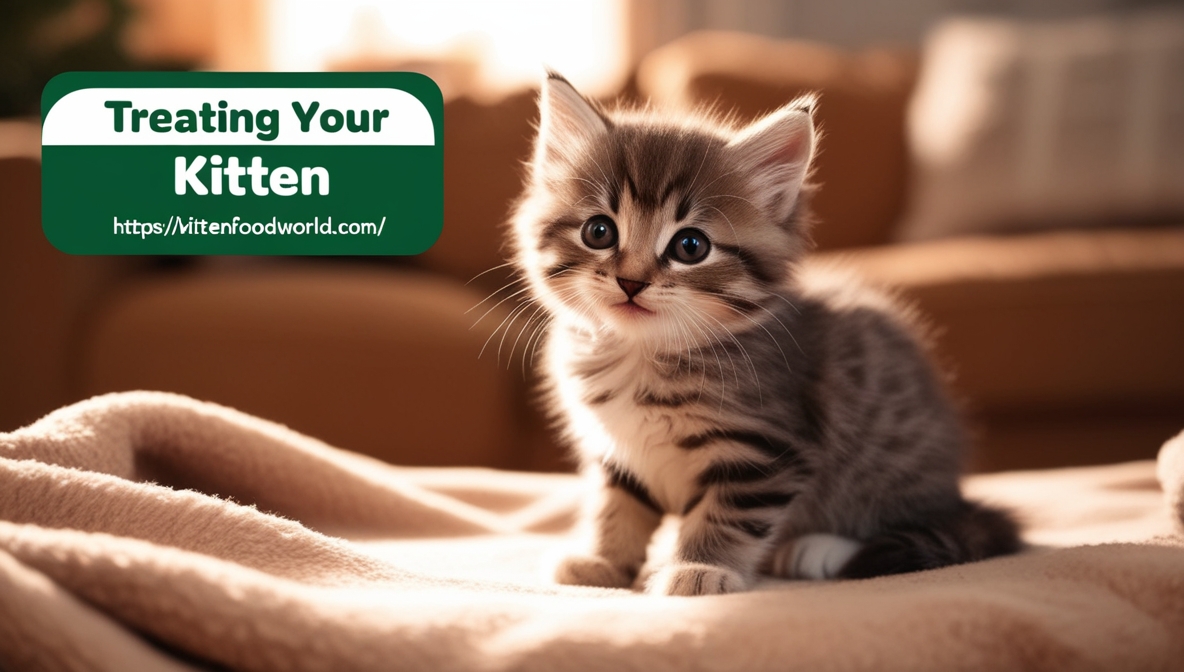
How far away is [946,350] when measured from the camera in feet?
7.03

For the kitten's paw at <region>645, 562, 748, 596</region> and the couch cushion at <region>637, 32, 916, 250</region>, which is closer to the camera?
the kitten's paw at <region>645, 562, 748, 596</region>

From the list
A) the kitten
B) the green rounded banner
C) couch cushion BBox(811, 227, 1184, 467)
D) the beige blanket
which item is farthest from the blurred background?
the beige blanket

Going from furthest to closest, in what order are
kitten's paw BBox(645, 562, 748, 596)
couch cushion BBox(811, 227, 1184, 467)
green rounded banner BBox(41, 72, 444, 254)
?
couch cushion BBox(811, 227, 1184, 467) → green rounded banner BBox(41, 72, 444, 254) → kitten's paw BBox(645, 562, 748, 596)

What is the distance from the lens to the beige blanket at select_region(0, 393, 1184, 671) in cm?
65

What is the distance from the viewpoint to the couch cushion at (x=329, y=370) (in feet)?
7.19

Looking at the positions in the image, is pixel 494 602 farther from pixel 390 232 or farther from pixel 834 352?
pixel 390 232

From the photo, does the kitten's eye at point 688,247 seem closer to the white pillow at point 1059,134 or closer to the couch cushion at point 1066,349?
the couch cushion at point 1066,349

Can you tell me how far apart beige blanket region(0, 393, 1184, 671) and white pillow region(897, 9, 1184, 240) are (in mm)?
1508

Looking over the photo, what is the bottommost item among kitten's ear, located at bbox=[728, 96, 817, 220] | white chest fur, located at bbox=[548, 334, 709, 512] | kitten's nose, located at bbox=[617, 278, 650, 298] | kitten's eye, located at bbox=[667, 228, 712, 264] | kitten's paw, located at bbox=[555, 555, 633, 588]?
kitten's paw, located at bbox=[555, 555, 633, 588]

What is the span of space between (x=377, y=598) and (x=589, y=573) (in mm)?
367

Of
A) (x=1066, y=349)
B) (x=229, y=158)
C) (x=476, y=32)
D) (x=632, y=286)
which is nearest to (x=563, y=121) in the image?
(x=632, y=286)

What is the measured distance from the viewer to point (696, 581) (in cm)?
95

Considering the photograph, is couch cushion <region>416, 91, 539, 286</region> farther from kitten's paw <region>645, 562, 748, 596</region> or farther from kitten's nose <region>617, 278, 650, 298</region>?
kitten's paw <region>645, 562, 748, 596</region>

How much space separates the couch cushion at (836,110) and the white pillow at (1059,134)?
0.60ft
